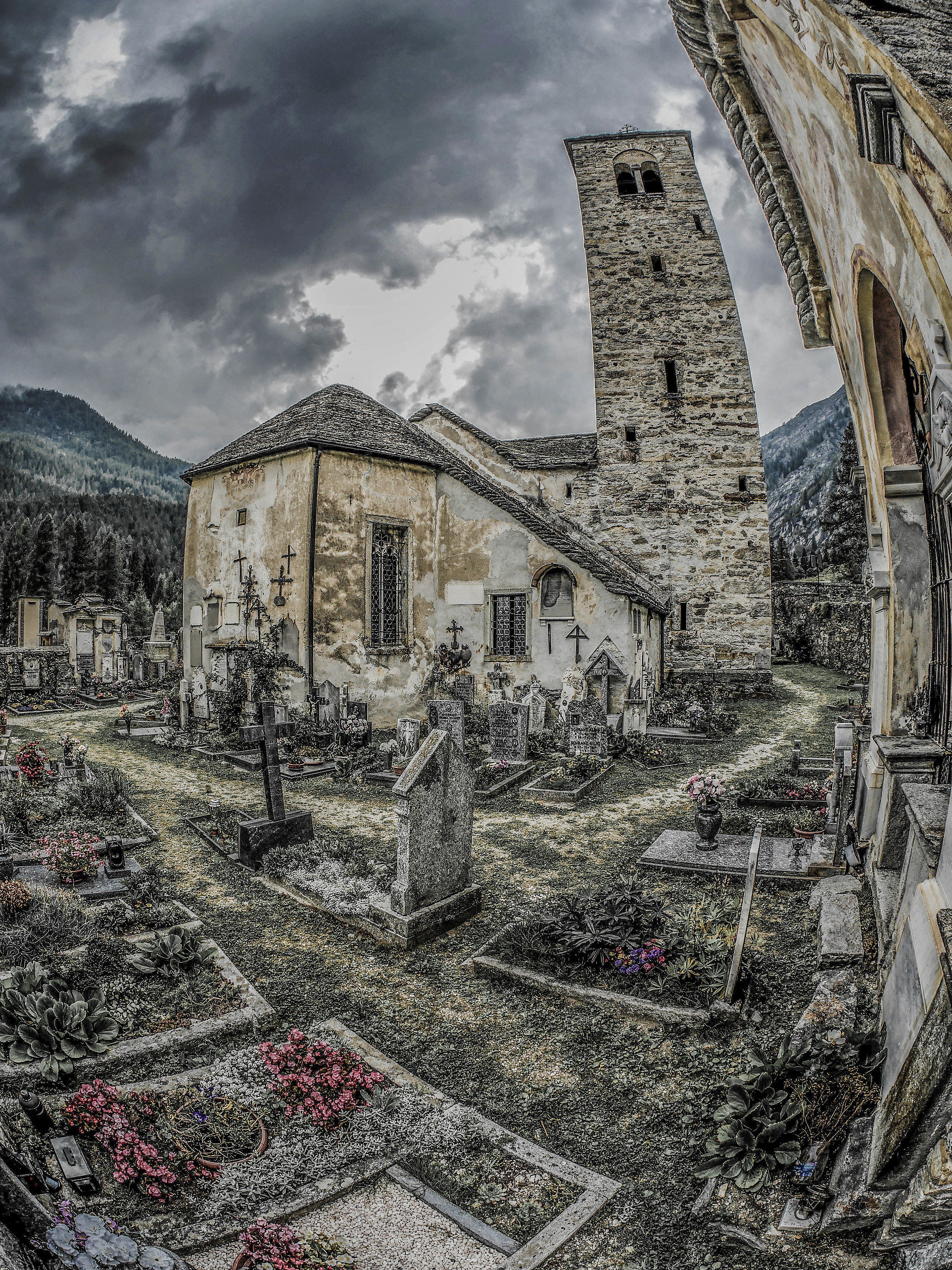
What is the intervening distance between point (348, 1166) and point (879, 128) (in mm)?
5243

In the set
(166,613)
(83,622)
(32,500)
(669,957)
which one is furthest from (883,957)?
(32,500)

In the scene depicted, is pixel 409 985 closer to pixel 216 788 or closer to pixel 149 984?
pixel 149 984

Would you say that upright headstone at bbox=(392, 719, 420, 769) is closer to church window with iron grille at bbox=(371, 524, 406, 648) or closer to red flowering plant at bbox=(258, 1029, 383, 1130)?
church window with iron grille at bbox=(371, 524, 406, 648)

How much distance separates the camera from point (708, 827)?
793 cm

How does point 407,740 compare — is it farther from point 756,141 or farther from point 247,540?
point 756,141

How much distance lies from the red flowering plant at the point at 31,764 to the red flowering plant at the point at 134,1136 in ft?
27.2

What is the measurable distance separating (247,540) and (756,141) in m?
13.8

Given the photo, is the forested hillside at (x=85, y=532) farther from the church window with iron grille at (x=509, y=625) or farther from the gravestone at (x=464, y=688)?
the church window with iron grille at (x=509, y=625)

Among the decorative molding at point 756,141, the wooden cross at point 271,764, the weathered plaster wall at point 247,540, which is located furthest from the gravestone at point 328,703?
the decorative molding at point 756,141

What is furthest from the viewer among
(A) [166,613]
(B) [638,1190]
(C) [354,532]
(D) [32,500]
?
(D) [32,500]

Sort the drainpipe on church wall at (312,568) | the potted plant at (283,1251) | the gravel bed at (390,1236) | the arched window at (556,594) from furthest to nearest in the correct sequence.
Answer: the arched window at (556,594) < the drainpipe on church wall at (312,568) < the gravel bed at (390,1236) < the potted plant at (283,1251)

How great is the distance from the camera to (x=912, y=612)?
16.3 ft

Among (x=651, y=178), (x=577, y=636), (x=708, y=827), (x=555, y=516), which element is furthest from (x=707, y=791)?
(x=651, y=178)

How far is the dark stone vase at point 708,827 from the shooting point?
26.0 ft
